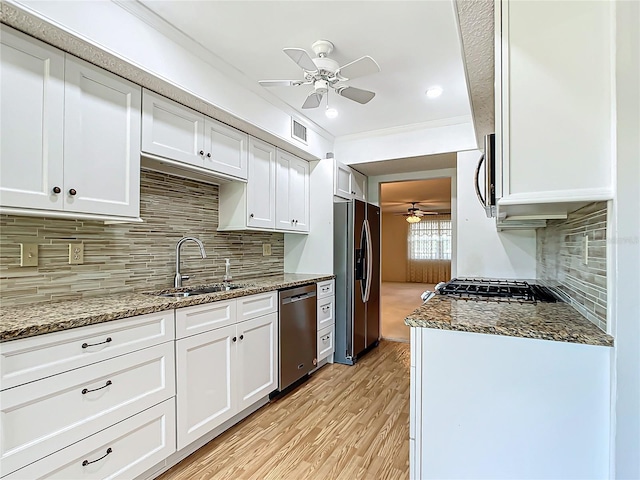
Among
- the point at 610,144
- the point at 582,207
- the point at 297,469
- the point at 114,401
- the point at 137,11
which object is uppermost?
the point at 137,11

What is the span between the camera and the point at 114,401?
1525mm

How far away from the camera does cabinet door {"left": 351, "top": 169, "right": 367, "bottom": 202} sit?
410cm

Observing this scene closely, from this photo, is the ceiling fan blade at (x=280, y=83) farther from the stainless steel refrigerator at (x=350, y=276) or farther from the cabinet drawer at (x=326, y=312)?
the cabinet drawer at (x=326, y=312)

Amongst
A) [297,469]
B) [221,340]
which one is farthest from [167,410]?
[297,469]

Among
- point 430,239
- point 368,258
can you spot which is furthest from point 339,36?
point 430,239

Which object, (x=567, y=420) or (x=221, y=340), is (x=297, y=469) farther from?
(x=567, y=420)

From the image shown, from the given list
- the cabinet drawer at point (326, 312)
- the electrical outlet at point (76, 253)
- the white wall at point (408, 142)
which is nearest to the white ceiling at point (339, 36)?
the white wall at point (408, 142)

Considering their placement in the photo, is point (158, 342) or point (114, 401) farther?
point (158, 342)

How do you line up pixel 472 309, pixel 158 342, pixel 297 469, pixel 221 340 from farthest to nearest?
1. pixel 221 340
2. pixel 297 469
3. pixel 158 342
4. pixel 472 309

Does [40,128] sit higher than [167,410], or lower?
higher

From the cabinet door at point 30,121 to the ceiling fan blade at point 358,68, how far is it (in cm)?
141

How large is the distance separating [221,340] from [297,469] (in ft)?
2.72

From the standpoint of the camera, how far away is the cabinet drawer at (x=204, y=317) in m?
1.84

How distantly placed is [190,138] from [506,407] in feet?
7.33
